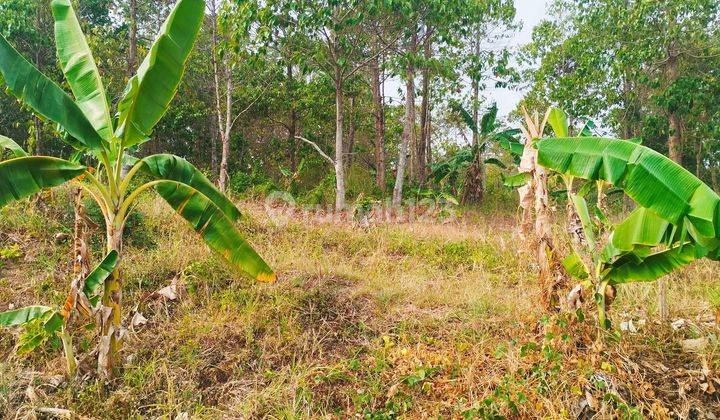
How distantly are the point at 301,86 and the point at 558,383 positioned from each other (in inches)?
459

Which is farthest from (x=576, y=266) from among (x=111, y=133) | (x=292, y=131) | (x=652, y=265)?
(x=292, y=131)

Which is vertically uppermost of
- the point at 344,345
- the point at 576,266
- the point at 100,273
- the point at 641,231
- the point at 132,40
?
the point at 132,40

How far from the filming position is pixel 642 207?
3.21 m

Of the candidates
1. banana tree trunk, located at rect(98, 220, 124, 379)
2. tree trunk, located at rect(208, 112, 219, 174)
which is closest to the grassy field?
banana tree trunk, located at rect(98, 220, 124, 379)

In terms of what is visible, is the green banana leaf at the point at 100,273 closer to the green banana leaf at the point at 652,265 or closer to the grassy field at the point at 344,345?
the grassy field at the point at 344,345

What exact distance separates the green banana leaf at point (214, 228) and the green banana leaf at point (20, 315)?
4.12 ft

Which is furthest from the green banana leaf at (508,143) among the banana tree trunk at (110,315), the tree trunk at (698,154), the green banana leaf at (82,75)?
the banana tree trunk at (110,315)

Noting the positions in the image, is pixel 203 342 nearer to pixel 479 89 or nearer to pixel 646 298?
pixel 646 298

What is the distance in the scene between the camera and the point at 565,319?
3.77m

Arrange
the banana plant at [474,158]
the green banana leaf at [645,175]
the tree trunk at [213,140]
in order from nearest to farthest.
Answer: the green banana leaf at [645,175]
the banana plant at [474,158]
the tree trunk at [213,140]

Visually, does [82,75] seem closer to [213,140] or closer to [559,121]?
[559,121]

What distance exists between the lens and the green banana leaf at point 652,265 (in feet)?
10.9

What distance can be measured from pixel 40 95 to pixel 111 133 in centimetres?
52

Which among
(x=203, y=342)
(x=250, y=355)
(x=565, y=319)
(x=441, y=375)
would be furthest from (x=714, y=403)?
(x=203, y=342)
